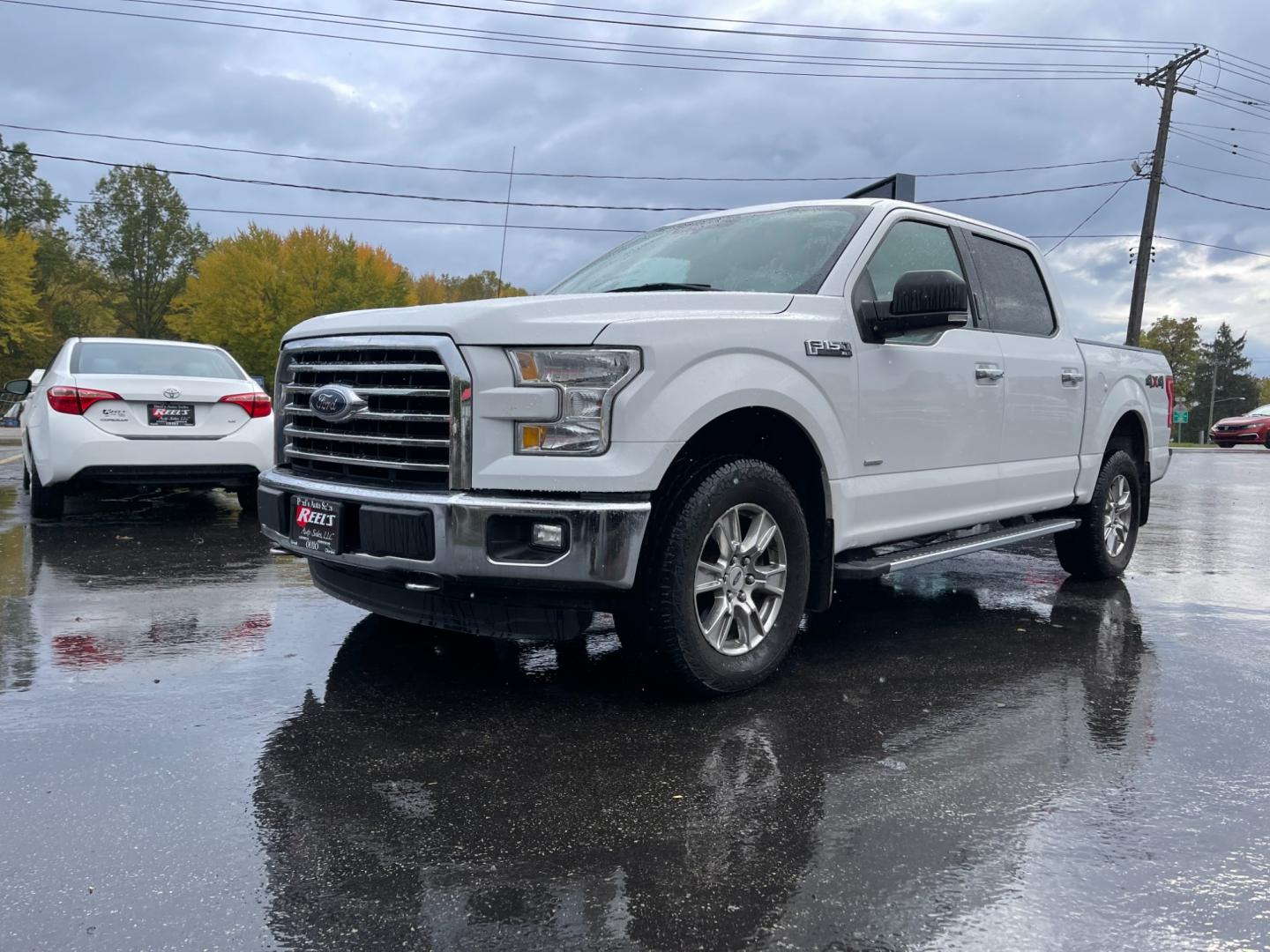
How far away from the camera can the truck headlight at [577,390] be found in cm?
345

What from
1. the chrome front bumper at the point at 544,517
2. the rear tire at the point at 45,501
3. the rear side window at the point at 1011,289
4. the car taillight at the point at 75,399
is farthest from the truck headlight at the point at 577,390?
the rear tire at the point at 45,501

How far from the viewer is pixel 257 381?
8.73 meters

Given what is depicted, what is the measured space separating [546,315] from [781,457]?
3.91ft

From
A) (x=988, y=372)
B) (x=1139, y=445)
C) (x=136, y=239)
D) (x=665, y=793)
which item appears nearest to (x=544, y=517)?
(x=665, y=793)

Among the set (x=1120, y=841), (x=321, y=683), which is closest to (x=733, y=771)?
(x=1120, y=841)

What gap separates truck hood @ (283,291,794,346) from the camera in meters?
3.49

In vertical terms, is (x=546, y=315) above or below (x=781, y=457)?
above

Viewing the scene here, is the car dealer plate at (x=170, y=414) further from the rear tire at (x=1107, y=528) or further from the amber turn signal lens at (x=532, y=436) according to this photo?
the rear tire at (x=1107, y=528)

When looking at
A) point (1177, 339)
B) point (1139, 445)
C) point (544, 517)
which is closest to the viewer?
point (544, 517)

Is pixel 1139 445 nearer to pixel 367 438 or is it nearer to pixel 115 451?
pixel 367 438

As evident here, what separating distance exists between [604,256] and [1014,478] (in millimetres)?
2478

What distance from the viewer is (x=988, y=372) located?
5121 mm

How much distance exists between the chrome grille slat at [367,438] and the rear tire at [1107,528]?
14.1 ft

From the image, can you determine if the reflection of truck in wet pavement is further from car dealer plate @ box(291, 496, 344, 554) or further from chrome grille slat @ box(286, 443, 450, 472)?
chrome grille slat @ box(286, 443, 450, 472)
